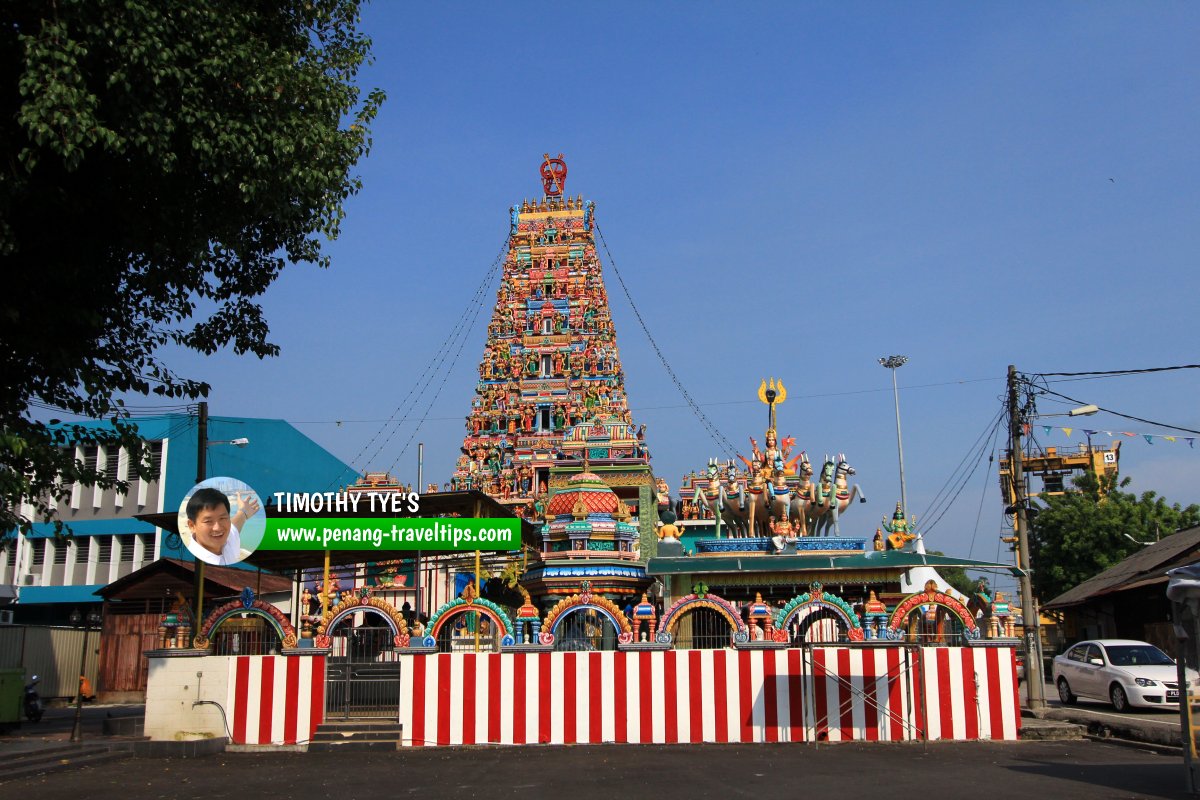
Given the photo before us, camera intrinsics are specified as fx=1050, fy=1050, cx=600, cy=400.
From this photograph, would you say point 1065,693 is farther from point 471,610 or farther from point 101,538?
point 101,538

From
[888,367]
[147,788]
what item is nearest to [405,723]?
[147,788]

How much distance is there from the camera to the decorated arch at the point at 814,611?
62.2 ft

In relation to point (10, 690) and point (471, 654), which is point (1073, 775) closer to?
point (471, 654)

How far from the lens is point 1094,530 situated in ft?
163

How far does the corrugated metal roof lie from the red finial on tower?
3209cm

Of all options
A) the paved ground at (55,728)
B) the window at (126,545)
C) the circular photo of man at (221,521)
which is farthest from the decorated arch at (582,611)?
the window at (126,545)

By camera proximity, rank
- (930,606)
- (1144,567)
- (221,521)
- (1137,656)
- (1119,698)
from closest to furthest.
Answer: (930,606) → (221,521) → (1119,698) → (1137,656) → (1144,567)

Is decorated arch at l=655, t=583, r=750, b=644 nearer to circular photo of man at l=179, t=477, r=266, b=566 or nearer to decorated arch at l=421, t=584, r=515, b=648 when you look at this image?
decorated arch at l=421, t=584, r=515, b=648

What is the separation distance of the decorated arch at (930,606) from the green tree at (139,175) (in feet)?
39.4

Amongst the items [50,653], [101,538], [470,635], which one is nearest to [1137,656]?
[470,635]

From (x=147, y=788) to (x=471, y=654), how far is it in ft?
20.0

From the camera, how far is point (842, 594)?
25922 mm

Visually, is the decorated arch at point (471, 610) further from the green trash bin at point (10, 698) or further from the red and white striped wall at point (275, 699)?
the green trash bin at point (10, 698)

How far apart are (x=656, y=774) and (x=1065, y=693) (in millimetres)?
14736
